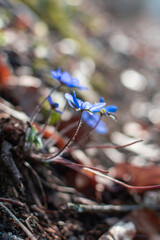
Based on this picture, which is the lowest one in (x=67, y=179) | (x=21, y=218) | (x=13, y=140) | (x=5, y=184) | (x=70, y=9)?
(x=67, y=179)

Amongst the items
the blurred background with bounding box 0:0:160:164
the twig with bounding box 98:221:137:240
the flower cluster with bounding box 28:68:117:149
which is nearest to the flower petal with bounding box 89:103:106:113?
the flower cluster with bounding box 28:68:117:149

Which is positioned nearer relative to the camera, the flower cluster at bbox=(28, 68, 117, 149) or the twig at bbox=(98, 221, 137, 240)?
the flower cluster at bbox=(28, 68, 117, 149)

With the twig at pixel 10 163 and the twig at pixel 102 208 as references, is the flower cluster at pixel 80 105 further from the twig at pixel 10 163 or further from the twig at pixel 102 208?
the twig at pixel 102 208

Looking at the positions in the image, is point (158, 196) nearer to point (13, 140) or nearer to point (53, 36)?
point (13, 140)

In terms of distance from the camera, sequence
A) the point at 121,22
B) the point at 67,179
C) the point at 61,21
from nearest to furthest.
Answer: the point at 67,179 → the point at 61,21 → the point at 121,22

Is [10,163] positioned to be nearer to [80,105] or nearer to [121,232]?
[80,105]

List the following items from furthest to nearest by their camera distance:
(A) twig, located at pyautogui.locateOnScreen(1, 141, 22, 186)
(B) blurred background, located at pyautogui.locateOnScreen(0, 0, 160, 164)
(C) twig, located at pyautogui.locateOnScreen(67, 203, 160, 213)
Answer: (B) blurred background, located at pyautogui.locateOnScreen(0, 0, 160, 164) < (C) twig, located at pyautogui.locateOnScreen(67, 203, 160, 213) < (A) twig, located at pyautogui.locateOnScreen(1, 141, 22, 186)

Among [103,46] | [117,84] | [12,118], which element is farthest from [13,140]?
[103,46]

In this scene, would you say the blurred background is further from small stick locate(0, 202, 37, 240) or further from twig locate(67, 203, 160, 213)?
small stick locate(0, 202, 37, 240)
